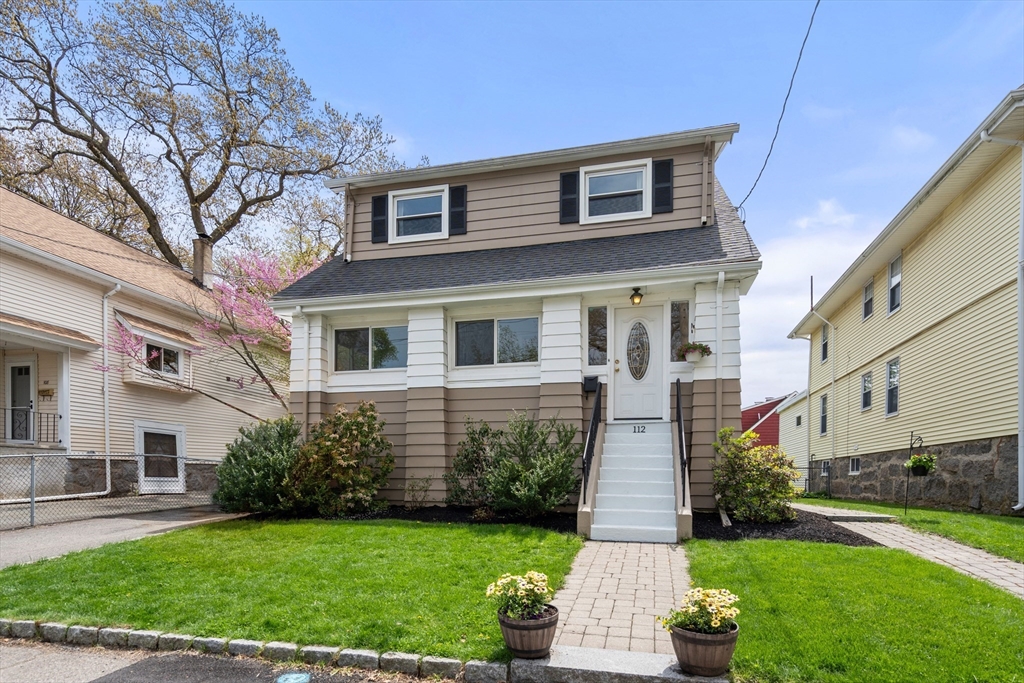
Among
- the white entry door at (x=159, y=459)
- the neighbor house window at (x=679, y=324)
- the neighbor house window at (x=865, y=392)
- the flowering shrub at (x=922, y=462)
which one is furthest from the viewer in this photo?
the neighbor house window at (x=865, y=392)

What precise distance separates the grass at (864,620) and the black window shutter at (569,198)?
6.74 meters

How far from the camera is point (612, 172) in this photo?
10.7m

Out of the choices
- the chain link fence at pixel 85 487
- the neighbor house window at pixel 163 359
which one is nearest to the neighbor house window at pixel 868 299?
the chain link fence at pixel 85 487

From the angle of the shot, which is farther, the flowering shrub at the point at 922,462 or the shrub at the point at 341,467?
the flowering shrub at the point at 922,462

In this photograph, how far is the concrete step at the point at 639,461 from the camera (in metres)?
8.56

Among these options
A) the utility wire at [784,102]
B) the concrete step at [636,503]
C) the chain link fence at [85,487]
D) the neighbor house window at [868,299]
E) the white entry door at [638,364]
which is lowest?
the chain link fence at [85,487]

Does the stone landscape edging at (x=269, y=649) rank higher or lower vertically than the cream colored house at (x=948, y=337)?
lower

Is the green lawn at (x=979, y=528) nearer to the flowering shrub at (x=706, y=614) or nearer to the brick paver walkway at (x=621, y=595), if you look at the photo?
the brick paver walkway at (x=621, y=595)

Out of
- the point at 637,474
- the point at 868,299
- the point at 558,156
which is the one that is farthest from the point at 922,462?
the point at 558,156

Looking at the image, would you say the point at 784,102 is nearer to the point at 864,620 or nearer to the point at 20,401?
the point at 864,620

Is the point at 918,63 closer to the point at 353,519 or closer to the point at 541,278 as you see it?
the point at 541,278

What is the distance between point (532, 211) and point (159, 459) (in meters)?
11.1

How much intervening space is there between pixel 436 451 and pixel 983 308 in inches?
394

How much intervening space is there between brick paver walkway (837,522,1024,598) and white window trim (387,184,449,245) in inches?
345
